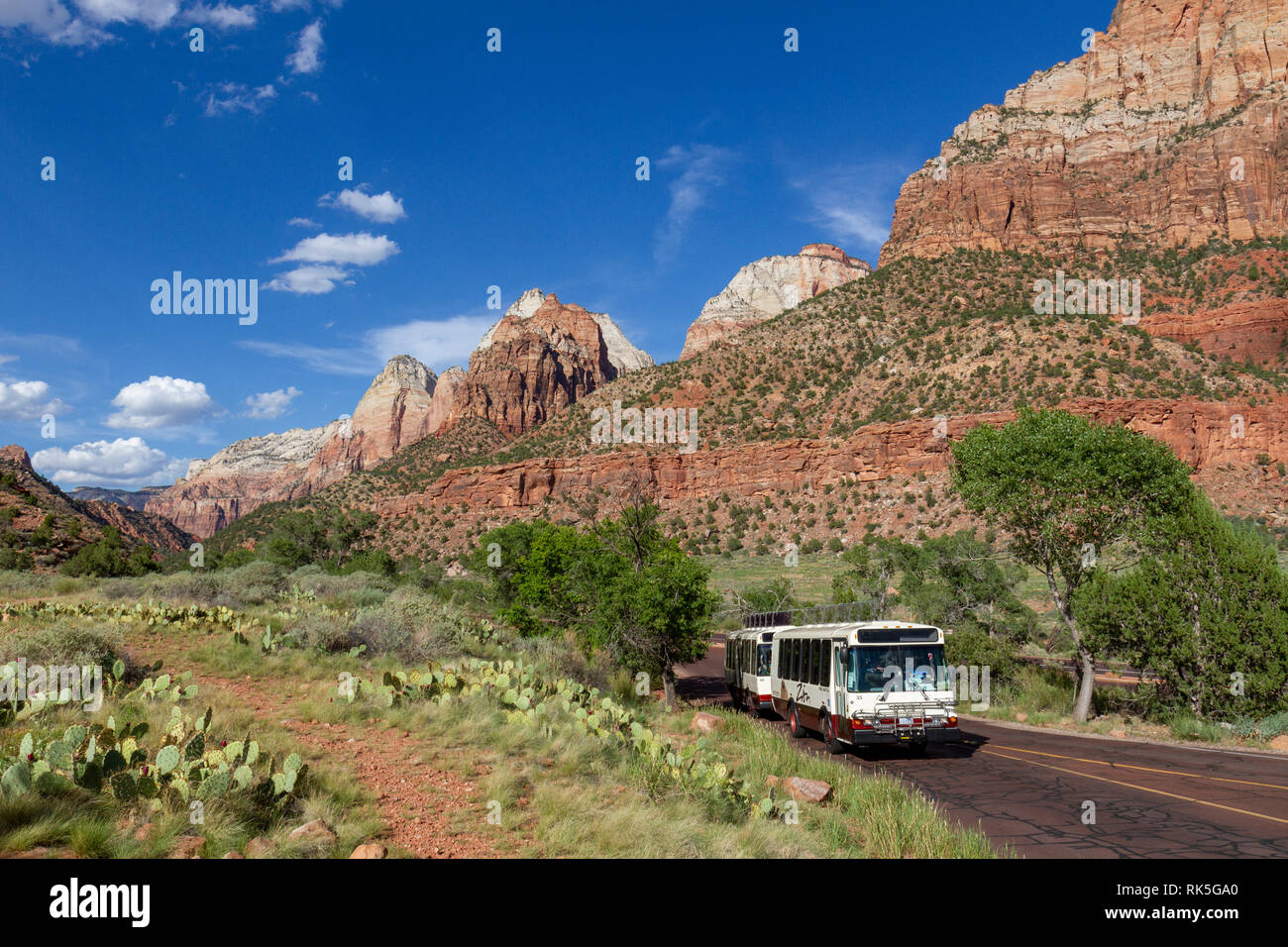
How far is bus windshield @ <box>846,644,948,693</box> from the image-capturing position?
14.3 meters

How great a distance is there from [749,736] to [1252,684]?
38.9 ft

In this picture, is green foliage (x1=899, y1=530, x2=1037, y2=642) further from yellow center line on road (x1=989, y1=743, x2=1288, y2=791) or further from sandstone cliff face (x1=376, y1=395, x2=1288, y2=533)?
sandstone cliff face (x1=376, y1=395, x2=1288, y2=533)

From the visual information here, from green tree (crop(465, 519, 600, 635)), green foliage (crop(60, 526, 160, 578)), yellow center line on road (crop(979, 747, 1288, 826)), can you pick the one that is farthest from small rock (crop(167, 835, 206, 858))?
green foliage (crop(60, 526, 160, 578))

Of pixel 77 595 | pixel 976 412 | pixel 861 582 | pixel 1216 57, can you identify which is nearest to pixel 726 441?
pixel 976 412

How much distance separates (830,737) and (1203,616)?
965 centimetres

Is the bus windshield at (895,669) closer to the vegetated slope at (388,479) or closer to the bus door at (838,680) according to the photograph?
the bus door at (838,680)

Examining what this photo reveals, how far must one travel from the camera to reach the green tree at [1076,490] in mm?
18641

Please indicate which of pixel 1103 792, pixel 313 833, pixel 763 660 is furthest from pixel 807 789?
pixel 763 660

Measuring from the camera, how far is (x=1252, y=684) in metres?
16.0

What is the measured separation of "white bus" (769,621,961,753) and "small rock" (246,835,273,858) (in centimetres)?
1114

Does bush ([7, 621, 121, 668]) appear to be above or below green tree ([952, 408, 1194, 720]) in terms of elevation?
below

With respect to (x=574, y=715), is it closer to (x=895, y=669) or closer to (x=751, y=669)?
(x=895, y=669)

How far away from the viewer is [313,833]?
6047mm
